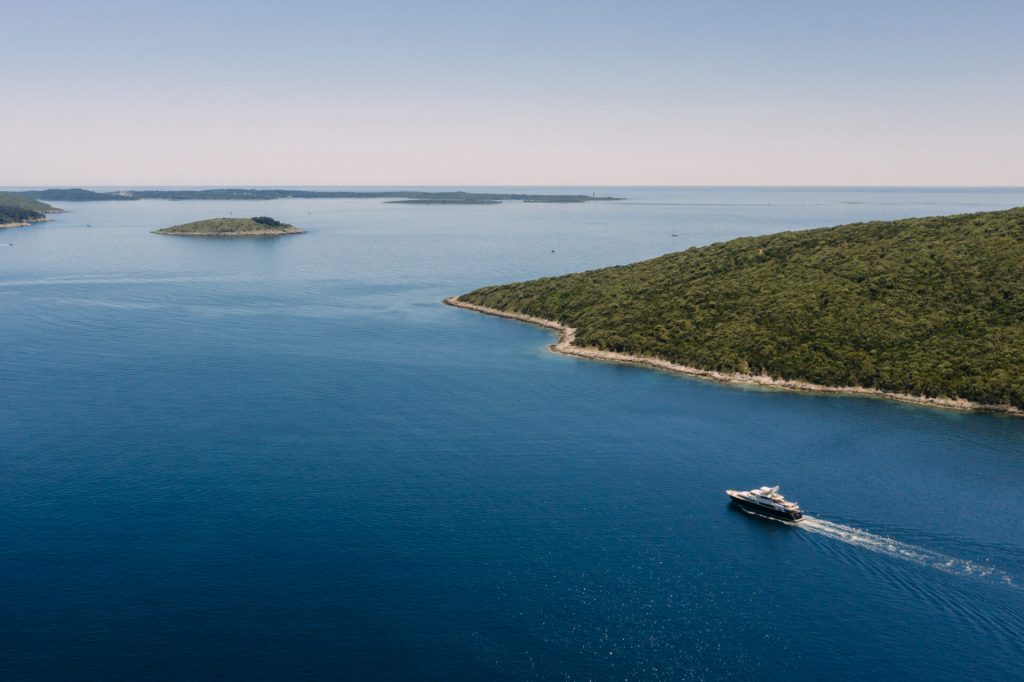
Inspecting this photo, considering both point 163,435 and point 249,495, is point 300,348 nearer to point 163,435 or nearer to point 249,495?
point 163,435

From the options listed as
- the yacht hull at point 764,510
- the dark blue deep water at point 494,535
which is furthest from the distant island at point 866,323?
the yacht hull at point 764,510

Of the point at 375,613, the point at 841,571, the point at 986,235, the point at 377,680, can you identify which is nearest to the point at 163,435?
the point at 375,613

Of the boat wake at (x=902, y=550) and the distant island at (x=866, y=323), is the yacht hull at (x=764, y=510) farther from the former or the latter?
Result: the distant island at (x=866, y=323)

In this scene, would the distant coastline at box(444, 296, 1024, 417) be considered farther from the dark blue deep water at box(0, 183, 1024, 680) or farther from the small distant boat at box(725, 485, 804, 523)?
the small distant boat at box(725, 485, 804, 523)

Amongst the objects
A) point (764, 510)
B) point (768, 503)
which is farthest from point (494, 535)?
point (768, 503)

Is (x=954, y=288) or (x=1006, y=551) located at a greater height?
(x=954, y=288)

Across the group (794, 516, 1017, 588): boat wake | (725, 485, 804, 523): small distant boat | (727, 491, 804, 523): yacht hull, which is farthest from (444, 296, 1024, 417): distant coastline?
(794, 516, 1017, 588): boat wake
